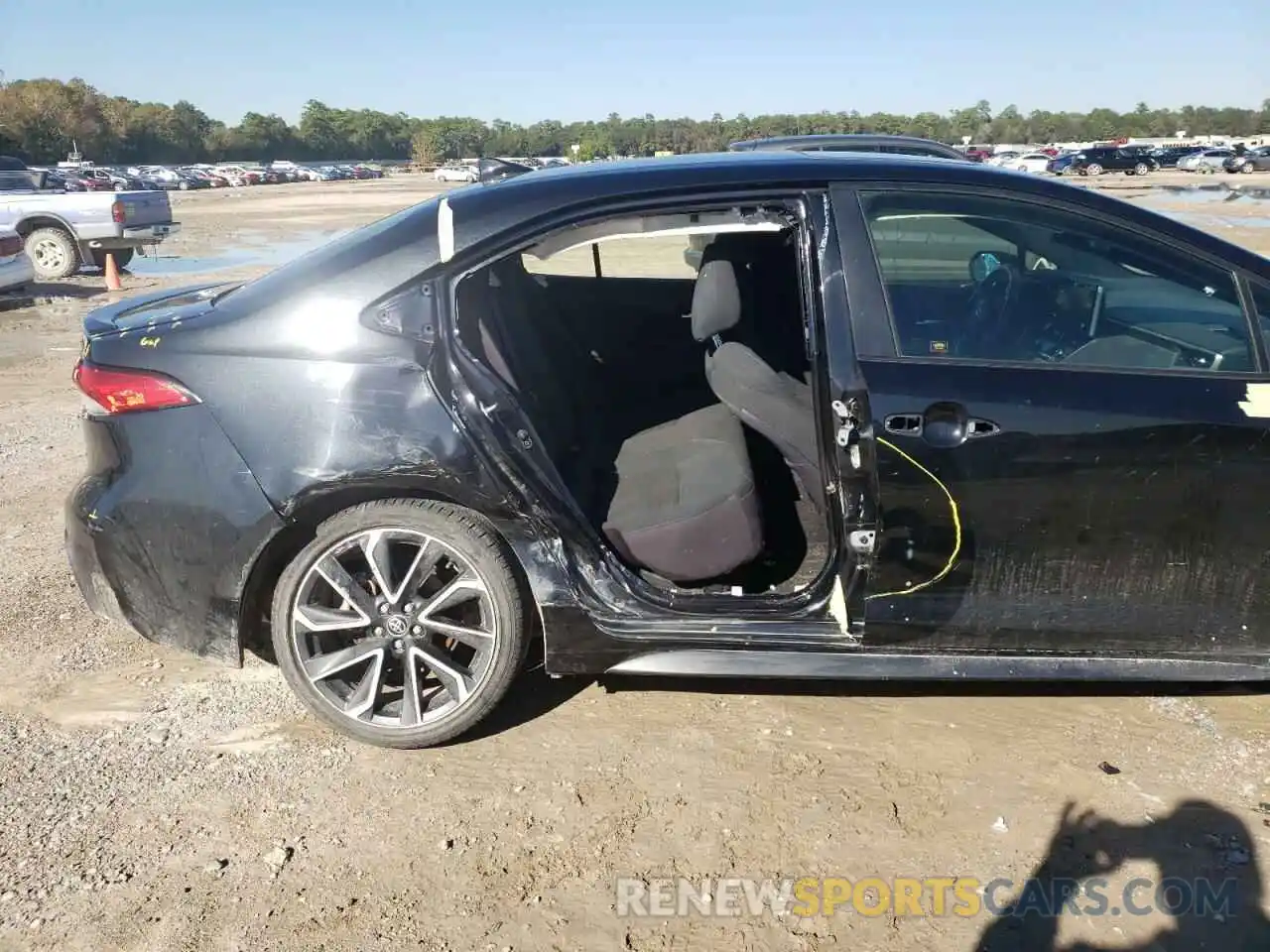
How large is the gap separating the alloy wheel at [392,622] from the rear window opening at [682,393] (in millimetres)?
502

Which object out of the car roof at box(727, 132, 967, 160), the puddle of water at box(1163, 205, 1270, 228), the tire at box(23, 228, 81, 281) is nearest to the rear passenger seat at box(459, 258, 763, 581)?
the car roof at box(727, 132, 967, 160)

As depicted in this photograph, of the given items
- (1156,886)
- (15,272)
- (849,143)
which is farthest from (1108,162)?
(1156,886)

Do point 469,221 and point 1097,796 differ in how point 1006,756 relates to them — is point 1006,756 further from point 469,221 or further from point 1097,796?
point 469,221

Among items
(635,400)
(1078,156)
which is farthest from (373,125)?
(635,400)

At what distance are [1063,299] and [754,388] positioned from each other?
0.99 metres

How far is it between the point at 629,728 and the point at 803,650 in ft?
2.14

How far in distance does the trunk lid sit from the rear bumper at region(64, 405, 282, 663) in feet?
1.05

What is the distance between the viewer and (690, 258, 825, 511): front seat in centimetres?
324

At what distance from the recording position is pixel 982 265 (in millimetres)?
3367

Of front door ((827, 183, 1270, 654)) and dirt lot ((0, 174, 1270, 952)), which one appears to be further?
front door ((827, 183, 1270, 654))

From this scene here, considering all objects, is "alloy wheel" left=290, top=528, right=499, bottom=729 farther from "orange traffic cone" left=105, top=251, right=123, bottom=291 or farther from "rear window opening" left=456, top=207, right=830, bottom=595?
"orange traffic cone" left=105, top=251, right=123, bottom=291

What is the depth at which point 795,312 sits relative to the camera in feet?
12.7

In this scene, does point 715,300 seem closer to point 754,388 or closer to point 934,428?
point 754,388

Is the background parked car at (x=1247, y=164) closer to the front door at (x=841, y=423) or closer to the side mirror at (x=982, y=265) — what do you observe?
the side mirror at (x=982, y=265)
